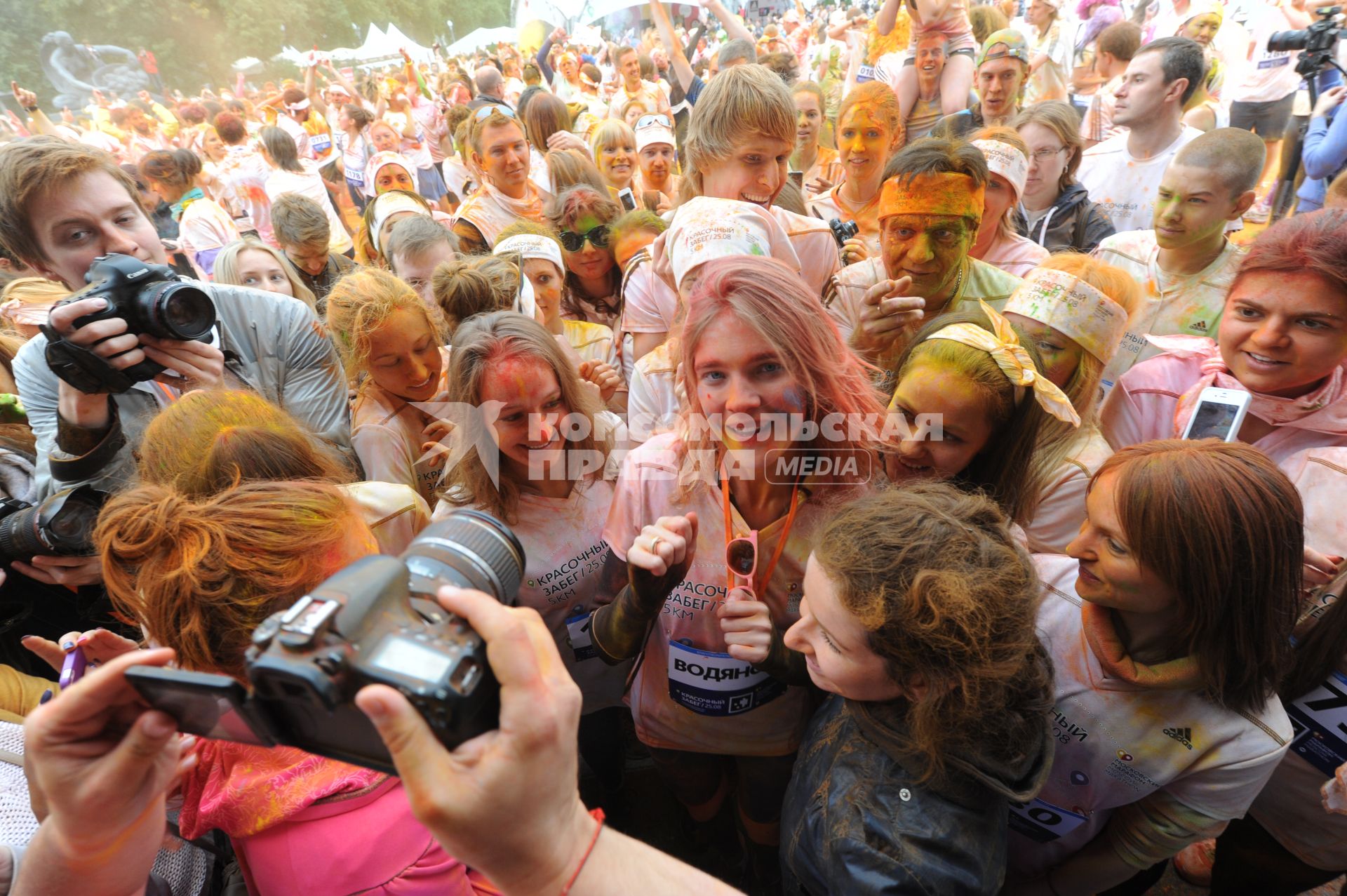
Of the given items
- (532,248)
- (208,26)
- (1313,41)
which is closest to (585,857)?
(532,248)

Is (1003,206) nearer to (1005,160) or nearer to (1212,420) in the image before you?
(1005,160)

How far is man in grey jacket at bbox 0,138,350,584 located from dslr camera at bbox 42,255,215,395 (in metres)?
0.03

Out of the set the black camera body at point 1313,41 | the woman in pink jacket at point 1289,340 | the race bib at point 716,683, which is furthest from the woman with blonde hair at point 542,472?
the black camera body at point 1313,41

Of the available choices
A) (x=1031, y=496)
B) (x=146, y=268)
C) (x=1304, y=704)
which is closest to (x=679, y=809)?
(x=1031, y=496)

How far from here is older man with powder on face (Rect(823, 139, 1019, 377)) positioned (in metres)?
2.57

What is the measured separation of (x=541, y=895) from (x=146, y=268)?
82.8 inches

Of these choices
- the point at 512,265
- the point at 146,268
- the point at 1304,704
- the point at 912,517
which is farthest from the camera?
the point at 512,265

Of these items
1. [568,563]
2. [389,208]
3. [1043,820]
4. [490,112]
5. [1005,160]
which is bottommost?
[1043,820]

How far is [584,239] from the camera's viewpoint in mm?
3863

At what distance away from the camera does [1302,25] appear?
6.60m

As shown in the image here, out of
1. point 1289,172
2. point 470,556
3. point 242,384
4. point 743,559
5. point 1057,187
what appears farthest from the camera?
point 1289,172

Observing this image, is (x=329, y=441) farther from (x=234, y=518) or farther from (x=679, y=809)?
(x=679, y=809)

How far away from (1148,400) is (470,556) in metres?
2.60

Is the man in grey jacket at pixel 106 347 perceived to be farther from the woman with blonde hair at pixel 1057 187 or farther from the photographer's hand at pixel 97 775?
the woman with blonde hair at pixel 1057 187
